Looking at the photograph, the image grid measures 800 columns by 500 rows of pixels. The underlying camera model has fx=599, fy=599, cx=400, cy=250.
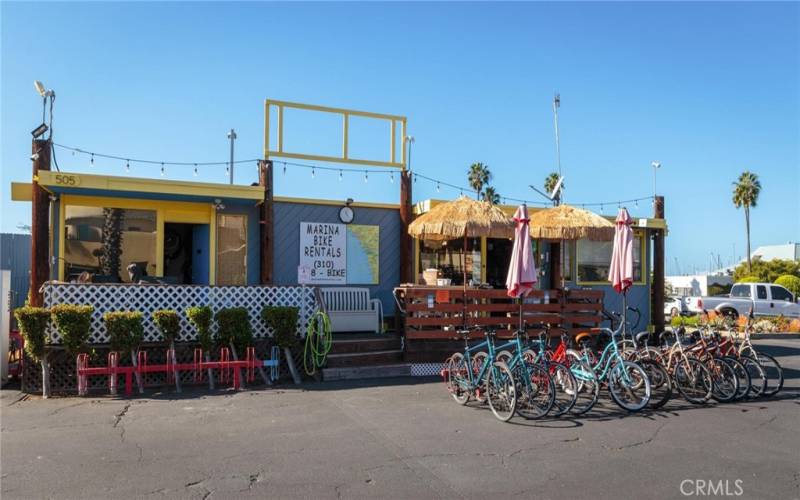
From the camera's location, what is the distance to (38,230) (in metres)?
10.4

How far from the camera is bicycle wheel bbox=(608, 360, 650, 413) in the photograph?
7.81 meters

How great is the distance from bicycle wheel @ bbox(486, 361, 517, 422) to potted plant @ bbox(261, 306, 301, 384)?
372 cm

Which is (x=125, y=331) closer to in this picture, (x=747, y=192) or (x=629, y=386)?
(x=629, y=386)

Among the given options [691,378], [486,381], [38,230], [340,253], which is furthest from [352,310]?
Result: [691,378]

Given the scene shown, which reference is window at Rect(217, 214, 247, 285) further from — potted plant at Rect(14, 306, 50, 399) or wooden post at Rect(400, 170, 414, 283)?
potted plant at Rect(14, 306, 50, 399)

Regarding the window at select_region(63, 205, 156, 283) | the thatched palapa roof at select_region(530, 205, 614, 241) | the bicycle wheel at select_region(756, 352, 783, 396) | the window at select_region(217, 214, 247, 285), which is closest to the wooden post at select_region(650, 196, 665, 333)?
the thatched palapa roof at select_region(530, 205, 614, 241)

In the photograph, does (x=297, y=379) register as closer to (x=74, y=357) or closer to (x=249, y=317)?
(x=249, y=317)

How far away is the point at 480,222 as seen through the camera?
11211 millimetres

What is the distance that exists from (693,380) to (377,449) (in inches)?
196

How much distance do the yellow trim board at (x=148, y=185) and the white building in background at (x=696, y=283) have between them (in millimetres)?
37558

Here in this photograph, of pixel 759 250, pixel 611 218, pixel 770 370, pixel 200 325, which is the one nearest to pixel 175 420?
pixel 200 325

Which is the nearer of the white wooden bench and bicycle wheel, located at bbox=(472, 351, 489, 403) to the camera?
bicycle wheel, located at bbox=(472, 351, 489, 403)

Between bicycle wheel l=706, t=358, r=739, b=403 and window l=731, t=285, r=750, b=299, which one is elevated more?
window l=731, t=285, r=750, b=299

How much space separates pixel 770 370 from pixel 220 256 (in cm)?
1065
